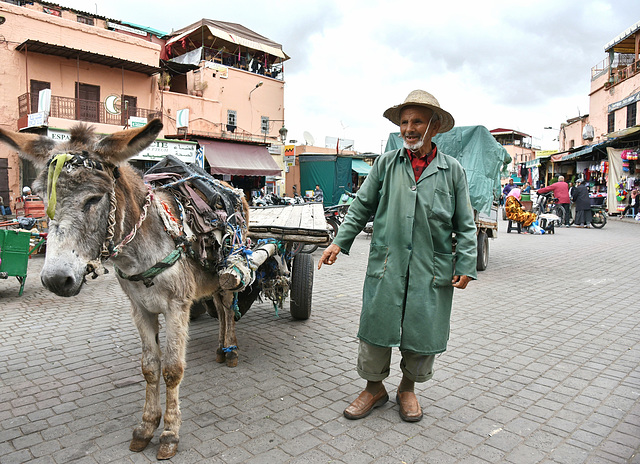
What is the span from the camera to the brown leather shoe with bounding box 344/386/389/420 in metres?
3.02

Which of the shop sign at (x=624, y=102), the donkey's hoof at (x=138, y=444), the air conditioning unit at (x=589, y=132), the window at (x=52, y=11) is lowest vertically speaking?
the donkey's hoof at (x=138, y=444)

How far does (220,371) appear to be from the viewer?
12.5ft

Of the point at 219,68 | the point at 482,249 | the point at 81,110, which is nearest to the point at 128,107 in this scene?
the point at 81,110

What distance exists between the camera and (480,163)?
27.2ft

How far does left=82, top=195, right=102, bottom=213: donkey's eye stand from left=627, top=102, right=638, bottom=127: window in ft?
84.6

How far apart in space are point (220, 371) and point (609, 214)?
Answer: 23.5 metres

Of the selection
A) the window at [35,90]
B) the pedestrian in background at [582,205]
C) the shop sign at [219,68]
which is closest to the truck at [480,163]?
the pedestrian in background at [582,205]

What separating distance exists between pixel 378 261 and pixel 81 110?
1947cm

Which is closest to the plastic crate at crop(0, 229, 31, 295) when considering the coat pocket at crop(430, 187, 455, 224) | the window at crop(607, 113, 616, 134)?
the coat pocket at crop(430, 187, 455, 224)

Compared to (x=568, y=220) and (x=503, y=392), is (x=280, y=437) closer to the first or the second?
(x=503, y=392)

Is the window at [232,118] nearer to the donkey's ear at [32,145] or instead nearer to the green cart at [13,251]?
the green cart at [13,251]

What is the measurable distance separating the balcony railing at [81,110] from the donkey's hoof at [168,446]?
18.1m

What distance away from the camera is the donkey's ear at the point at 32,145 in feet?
7.40

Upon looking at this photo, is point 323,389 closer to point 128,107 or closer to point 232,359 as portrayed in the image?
point 232,359
